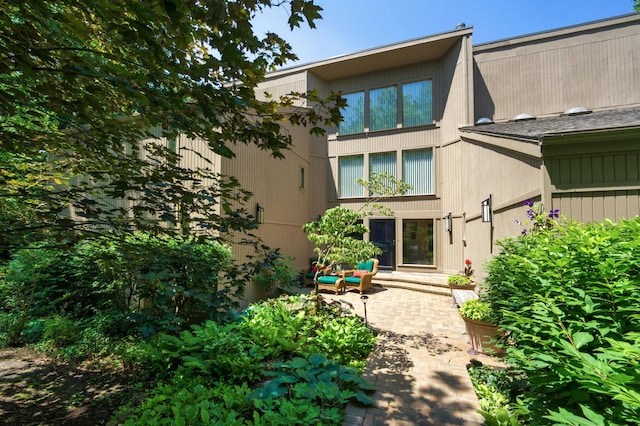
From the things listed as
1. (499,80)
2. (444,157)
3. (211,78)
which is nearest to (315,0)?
(211,78)

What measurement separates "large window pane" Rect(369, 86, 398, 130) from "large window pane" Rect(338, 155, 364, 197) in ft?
5.83

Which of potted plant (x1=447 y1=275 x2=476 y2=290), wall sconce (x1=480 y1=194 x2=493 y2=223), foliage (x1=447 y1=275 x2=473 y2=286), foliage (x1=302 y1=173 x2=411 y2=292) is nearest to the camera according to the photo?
foliage (x1=302 y1=173 x2=411 y2=292)

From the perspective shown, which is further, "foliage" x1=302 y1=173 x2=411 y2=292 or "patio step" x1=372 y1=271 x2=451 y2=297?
"patio step" x1=372 y1=271 x2=451 y2=297

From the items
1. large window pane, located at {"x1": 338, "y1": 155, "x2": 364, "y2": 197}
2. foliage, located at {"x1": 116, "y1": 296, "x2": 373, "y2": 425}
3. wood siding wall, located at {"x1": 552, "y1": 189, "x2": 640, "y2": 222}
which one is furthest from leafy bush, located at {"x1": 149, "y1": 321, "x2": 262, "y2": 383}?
large window pane, located at {"x1": 338, "y1": 155, "x2": 364, "y2": 197}

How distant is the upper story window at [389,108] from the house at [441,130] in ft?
0.15

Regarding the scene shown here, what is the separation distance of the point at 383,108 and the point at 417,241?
650 cm

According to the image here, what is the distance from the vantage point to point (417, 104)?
12.8m

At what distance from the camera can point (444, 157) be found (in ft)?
39.4

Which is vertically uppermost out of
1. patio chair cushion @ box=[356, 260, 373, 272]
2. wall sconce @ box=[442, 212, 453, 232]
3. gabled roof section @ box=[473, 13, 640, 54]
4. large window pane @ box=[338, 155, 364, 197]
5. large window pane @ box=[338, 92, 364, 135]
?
gabled roof section @ box=[473, 13, 640, 54]

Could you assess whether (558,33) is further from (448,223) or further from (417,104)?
(448,223)

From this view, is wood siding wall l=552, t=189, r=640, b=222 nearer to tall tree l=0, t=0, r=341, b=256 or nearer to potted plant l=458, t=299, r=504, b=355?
potted plant l=458, t=299, r=504, b=355

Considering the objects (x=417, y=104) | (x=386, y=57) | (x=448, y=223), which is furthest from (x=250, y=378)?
(x=386, y=57)

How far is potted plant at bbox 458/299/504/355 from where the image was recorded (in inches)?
171

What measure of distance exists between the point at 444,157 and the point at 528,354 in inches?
454
